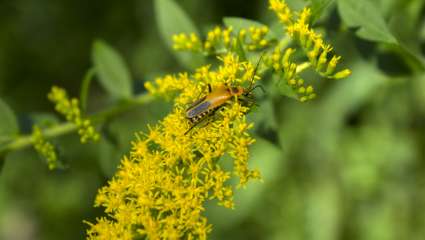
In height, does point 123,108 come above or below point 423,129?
above

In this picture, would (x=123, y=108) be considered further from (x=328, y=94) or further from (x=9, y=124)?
(x=328, y=94)

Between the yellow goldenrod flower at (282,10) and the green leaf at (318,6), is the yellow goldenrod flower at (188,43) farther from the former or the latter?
the green leaf at (318,6)

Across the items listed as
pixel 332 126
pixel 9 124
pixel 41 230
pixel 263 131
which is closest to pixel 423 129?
pixel 332 126

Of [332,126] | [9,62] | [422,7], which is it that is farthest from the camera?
[9,62]

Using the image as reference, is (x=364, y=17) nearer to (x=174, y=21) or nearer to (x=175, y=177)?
(x=174, y=21)

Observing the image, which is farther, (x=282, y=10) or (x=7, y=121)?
(x=7, y=121)

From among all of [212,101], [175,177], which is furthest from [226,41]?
[175,177]
